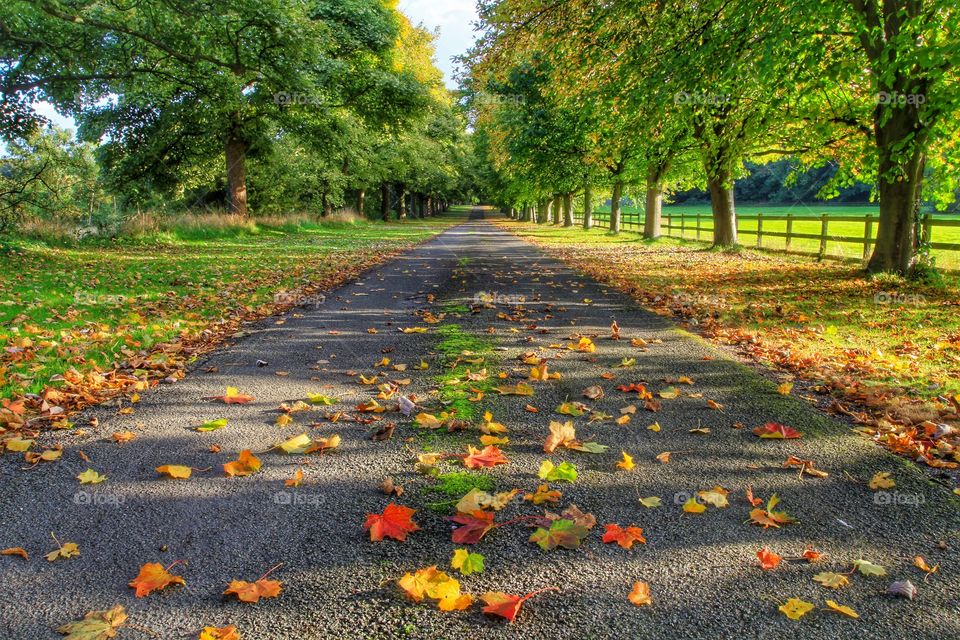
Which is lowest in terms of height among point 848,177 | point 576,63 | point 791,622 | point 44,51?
point 791,622

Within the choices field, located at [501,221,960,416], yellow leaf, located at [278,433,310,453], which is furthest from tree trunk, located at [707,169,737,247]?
yellow leaf, located at [278,433,310,453]

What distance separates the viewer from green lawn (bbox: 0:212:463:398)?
5844mm

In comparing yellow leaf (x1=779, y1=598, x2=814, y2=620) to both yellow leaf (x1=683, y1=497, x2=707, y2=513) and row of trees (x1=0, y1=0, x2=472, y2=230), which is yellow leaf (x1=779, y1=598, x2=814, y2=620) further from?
row of trees (x1=0, y1=0, x2=472, y2=230)

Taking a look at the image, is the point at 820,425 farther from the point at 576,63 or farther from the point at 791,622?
the point at 576,63

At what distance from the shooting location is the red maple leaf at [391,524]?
2719 mm

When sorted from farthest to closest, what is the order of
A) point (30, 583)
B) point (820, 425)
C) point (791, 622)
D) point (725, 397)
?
point (725, 397) < point (820, 425) < point (30, 583) < point (791, 622)

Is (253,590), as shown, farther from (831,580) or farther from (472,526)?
(831,580)

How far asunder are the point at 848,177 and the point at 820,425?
11.1m

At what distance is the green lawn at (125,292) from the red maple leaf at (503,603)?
4.20 m

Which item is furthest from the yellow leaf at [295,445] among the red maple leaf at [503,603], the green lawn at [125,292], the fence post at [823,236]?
the fence post at [823,236]

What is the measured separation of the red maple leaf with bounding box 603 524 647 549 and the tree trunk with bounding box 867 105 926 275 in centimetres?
1007

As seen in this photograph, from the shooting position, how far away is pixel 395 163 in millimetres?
43469

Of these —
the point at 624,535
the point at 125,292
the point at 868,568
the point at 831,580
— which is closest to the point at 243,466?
the point at 624,535

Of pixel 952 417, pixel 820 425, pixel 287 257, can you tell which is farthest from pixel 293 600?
pixel 287 257
